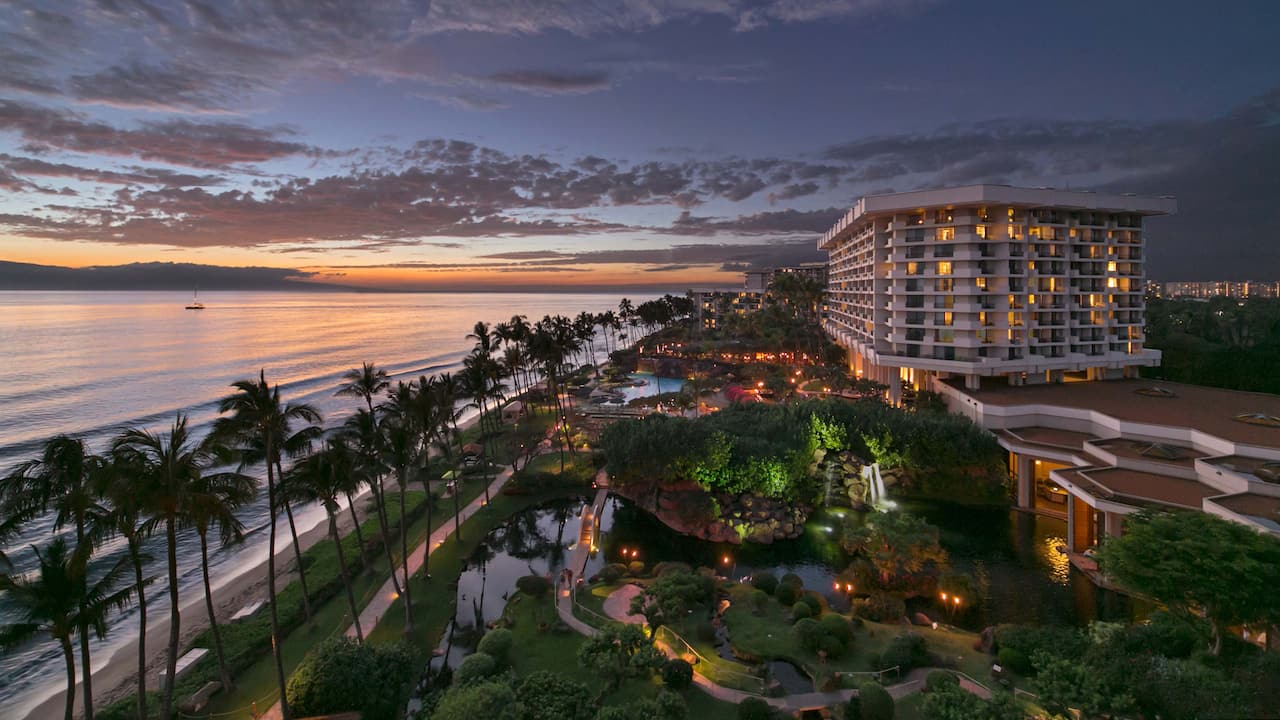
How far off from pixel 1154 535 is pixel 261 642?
41.9 metres

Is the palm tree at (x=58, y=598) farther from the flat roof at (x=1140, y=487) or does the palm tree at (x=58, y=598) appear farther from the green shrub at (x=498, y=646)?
the flat roof at (x=1140, y=487)

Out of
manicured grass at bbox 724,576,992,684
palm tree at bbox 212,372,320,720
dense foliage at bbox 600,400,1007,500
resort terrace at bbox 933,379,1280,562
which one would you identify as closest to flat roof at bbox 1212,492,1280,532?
resort terrace at bbox 933,379,1280,562

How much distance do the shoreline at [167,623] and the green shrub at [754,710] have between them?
23797 millimetres

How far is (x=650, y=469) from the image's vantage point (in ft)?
157

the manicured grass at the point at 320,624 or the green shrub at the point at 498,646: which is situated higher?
the green shrub at the point at 498,646

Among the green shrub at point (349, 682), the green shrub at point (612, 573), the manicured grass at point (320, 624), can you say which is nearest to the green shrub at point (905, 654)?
the green shrub at point (612, 573)

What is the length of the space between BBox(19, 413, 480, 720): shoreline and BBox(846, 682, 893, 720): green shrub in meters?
28.3

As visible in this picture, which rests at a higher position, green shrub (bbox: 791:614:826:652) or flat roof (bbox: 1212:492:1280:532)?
flat roof (bbox: 1212:492:1280:532)

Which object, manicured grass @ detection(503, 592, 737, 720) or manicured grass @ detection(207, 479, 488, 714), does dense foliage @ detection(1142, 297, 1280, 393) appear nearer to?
manicured grass @ detection(503, 592, 737, 720)

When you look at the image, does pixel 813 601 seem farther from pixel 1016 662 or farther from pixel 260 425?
pixel 260 425

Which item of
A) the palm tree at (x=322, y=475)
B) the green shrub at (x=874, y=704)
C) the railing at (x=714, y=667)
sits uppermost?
→ the palm tree at (x=322, y=475)

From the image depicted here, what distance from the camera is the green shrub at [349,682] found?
77.6ft

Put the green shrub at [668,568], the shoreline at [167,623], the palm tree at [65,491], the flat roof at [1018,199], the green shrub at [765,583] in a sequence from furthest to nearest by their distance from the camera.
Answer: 1. the flat roof at [1018,199]
2. the green shrub at [668,568]
3. the green shrub at [765,583]
4. the shoreline at [167,623]
5. the palm tree at [65,491]

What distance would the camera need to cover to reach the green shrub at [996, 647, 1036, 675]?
85.6 ft
